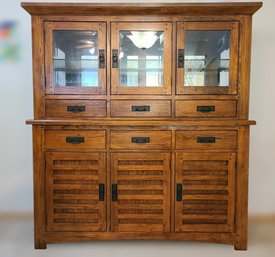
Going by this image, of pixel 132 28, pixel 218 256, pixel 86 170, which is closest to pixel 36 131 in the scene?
pixel 86 170

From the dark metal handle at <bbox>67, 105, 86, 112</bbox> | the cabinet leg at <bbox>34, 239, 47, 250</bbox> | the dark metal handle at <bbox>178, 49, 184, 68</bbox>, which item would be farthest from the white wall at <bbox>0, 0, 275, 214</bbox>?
the dark metal handle at <bbox>178, 49, 184, 68</bbox>

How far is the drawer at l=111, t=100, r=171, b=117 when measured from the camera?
2059mm

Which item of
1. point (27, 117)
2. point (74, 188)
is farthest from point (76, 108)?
point (27, 117)

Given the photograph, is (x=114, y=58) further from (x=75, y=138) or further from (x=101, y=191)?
(x=101, y=191)

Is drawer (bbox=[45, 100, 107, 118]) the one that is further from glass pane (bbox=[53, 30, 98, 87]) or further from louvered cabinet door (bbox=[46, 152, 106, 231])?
louvered cabinet door (bbox=[46, 152, 106, 231])

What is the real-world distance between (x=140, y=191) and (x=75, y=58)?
1.13 metres

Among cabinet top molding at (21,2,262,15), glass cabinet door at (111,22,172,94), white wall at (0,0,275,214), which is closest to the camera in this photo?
cabinet top molding at (21,2,262,15)

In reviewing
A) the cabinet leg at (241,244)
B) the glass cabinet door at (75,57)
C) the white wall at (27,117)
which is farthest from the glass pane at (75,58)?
the cabinet leg at (241,244)

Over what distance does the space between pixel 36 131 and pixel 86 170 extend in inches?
18.4

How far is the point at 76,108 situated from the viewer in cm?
205

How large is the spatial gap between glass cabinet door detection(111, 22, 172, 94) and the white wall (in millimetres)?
1083

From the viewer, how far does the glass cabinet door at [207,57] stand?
200 cm

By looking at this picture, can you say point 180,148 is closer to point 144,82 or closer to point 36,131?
point 144,82

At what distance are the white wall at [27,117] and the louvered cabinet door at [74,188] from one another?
2.58 feet
